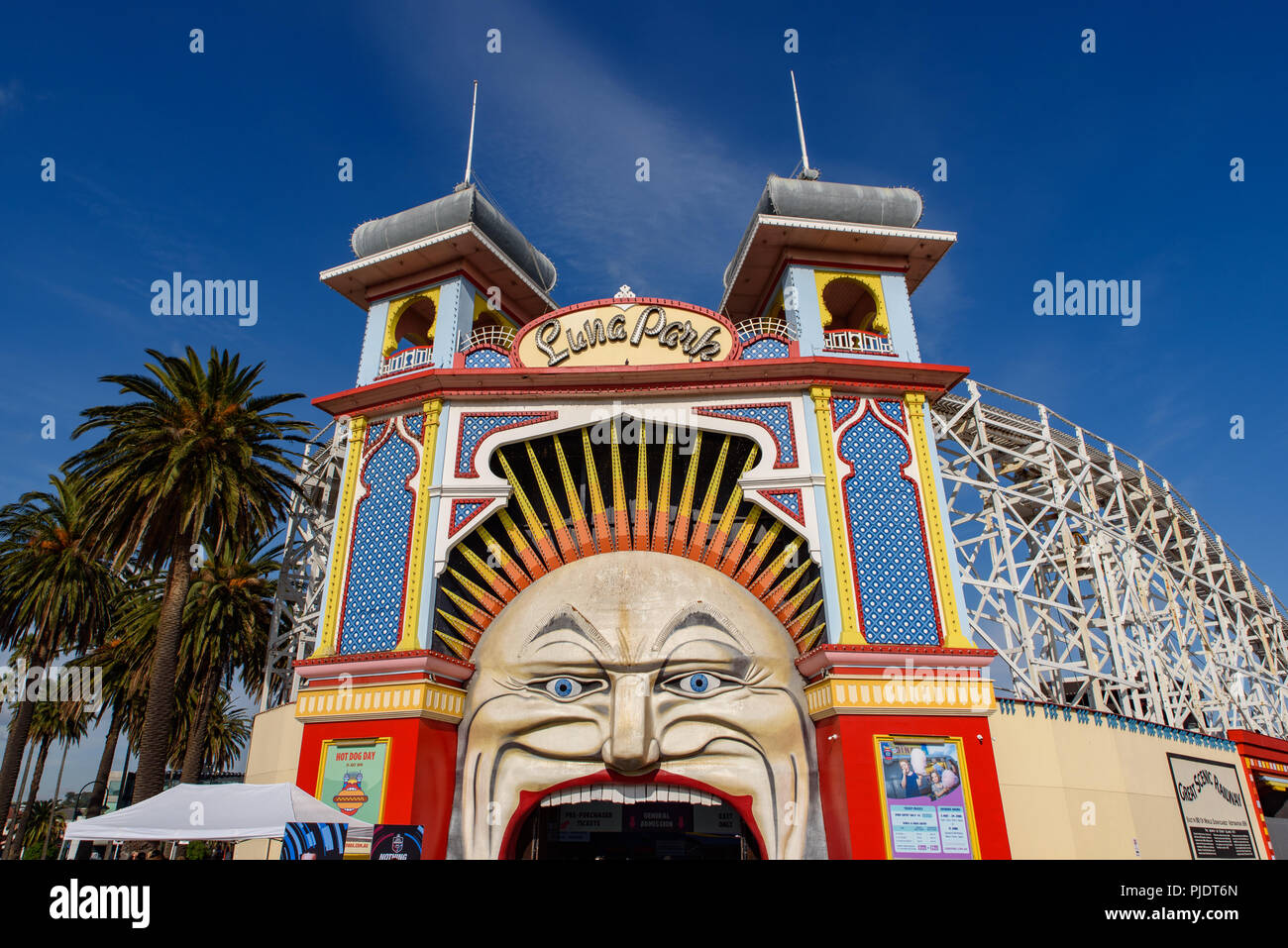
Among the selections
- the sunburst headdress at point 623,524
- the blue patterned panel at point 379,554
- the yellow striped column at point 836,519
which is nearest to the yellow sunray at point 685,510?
the sunburst headdress at point 623,524

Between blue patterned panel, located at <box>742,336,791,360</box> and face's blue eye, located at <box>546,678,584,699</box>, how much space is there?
8546mm

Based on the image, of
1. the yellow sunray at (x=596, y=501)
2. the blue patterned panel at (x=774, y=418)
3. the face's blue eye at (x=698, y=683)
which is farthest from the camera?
the yellow sunray at (x=596, y=501)

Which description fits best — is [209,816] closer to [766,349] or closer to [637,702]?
[637,702]

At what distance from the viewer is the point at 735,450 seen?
1827cm

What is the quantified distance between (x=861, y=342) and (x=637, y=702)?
1024 centimetres

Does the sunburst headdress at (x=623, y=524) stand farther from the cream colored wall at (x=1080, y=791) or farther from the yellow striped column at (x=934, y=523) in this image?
the cream colored wall at (x=1080, y=791)

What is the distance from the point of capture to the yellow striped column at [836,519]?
15461 mm

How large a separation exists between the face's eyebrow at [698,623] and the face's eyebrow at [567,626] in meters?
1.27

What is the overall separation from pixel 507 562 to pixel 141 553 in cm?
1152

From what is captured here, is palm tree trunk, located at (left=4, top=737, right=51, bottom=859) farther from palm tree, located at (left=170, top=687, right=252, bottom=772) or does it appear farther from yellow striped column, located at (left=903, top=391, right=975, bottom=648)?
yellow striped column, located at (left=903, top=391, right=975, bottom=648)

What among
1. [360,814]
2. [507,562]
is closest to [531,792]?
[360,814]

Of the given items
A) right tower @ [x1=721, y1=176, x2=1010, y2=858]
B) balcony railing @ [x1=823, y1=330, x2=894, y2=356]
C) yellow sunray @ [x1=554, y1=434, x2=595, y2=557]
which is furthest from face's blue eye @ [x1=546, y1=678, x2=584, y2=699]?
balcony railing @ [x1=823, y1=330, x2=894, y2=356]

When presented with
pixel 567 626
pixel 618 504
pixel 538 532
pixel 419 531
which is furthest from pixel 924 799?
pixel 419 531
